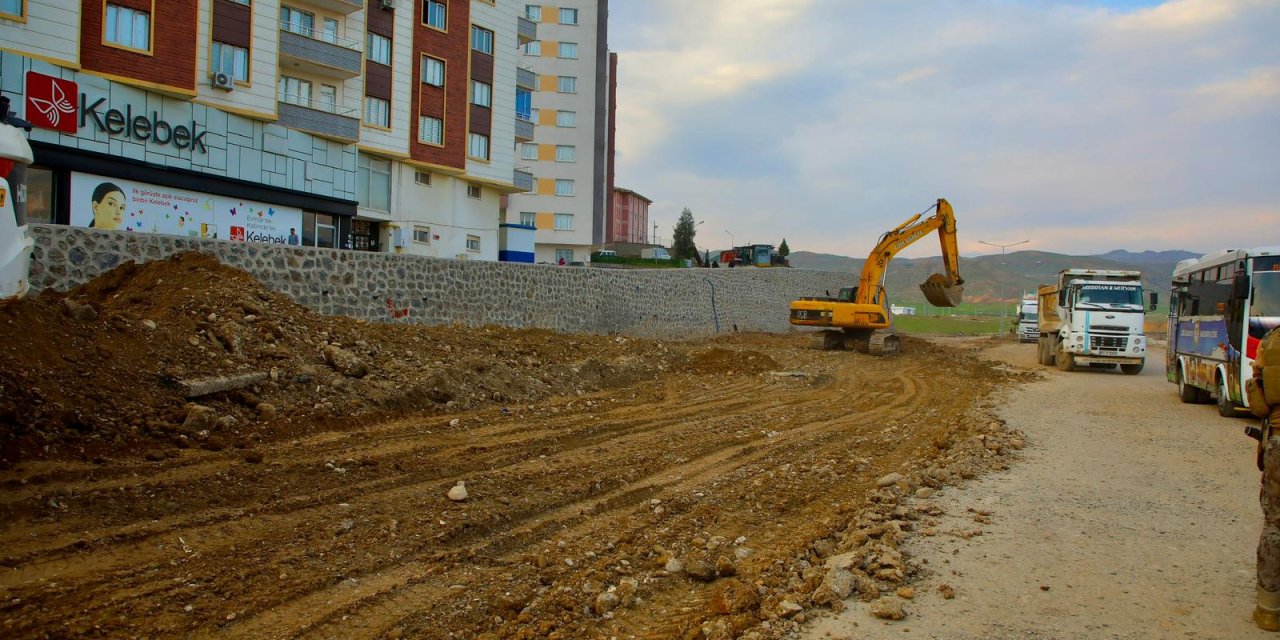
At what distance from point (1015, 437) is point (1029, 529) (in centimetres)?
516

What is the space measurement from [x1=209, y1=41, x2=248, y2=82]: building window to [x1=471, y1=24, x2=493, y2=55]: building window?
12.3 meters

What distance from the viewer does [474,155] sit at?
39.0 meters

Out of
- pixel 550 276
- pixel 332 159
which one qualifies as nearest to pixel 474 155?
pixel 332 159

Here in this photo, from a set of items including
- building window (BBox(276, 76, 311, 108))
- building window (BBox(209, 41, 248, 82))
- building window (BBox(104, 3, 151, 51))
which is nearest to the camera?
building window (BBox(104, 3, 151, 51))

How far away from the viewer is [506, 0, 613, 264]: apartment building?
207ft

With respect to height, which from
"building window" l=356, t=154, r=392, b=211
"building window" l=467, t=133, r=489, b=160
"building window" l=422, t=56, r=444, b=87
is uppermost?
"building window" l=422, t=56, r=444, b=87

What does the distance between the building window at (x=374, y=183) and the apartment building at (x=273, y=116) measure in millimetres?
73

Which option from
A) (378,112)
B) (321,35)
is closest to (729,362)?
(378,112)

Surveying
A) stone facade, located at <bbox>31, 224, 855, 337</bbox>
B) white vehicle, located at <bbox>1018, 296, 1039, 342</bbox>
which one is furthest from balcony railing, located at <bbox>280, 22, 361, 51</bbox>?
white vehicle, located at <bbox>1018, 296, 1039, 342</bbox>

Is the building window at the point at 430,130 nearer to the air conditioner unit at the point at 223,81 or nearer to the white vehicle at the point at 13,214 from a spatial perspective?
the air conditioner unit at the point at 223,81

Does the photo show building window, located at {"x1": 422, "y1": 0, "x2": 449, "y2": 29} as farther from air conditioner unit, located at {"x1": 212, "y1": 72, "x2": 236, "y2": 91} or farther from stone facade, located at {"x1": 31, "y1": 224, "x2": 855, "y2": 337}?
stone facade, located at {"x1": 31, "y1": 224, "x2": 855, "y2": 337}

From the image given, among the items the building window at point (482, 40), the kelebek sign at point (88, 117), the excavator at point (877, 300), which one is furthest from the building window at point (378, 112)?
the excavator at point (877, 300)

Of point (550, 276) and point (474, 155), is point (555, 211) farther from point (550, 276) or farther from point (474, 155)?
point (550, 276)

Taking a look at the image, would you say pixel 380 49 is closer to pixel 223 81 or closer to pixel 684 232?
Answer: pixel 223 81
